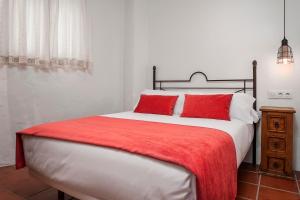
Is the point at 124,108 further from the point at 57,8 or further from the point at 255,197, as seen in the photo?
the point at 255,197

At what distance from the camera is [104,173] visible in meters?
1.19

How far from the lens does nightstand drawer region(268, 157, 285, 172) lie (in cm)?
228

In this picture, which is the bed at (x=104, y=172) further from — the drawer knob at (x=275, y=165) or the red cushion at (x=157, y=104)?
the red cushion at (x=157, y=104)

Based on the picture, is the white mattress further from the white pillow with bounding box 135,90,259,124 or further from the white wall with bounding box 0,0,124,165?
the white wall with bounding box 0,0,124,165

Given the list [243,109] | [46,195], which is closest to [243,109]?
[243,109]

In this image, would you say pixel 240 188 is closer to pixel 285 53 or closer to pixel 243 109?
pixel 243 109

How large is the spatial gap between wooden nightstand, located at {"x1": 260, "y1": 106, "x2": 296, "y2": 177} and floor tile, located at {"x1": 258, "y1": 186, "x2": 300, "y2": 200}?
0.42 metres

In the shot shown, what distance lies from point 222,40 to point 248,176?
1647 mm

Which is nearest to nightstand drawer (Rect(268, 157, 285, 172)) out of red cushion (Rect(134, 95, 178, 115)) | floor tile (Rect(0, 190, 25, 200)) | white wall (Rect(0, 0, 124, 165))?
red cushion (Rect(134, 95, 178, 115))

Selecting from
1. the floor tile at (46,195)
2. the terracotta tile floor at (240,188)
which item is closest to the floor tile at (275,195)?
the terracotta tile floor at (240,188)

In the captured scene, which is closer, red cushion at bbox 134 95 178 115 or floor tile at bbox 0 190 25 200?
floor tile at bbox 0 190 25 200

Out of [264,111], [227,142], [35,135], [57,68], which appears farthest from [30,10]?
[264,111]

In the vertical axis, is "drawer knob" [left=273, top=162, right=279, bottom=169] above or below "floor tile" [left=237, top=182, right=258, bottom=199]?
above

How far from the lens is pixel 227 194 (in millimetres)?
1264
